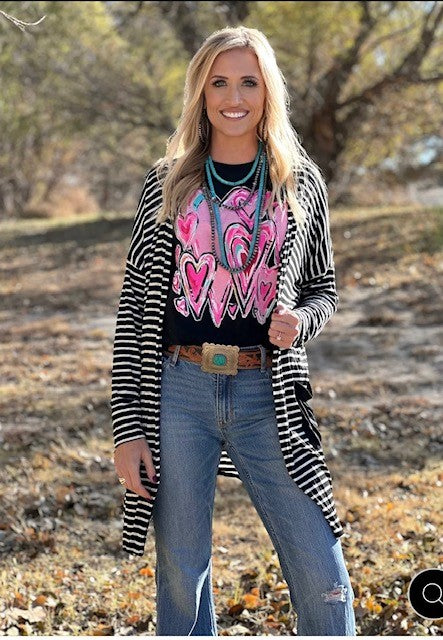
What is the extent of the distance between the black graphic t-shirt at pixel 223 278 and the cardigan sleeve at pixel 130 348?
108 millimetres

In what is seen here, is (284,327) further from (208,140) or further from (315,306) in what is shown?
(208,140)

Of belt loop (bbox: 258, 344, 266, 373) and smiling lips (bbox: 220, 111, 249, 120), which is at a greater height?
smiling lips (bbox: 220, 111, 249, 120)

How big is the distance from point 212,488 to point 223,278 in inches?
23.6

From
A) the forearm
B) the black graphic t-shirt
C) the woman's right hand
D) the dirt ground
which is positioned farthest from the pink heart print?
the dirt ground

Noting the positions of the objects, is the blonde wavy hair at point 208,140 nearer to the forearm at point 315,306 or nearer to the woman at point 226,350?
the woman at point 226,350

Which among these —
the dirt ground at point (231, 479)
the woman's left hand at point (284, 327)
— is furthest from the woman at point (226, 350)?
the dirt ground at point (231, 479)

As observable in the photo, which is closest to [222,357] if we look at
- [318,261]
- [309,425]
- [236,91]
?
[309,425]

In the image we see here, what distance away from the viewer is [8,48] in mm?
12672

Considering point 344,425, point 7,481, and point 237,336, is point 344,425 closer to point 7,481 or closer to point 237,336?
point 7,481

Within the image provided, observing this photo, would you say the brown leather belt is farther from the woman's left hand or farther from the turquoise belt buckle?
the woman's left hand

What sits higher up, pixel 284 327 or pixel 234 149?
pixel 234 149

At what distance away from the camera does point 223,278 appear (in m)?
2.90

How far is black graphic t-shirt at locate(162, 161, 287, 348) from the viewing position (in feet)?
9.45

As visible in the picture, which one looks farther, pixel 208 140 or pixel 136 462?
pixel 208 140
